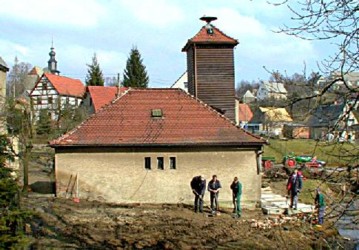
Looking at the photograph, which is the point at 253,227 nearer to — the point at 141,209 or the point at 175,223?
the point at 175,223

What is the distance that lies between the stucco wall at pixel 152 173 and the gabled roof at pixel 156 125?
17.9 inches

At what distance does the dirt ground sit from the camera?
628 inches

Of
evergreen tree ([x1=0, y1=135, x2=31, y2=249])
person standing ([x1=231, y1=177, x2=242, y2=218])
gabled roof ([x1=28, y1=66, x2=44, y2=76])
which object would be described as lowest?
person standing ([x1=231, y1=177, x2=242, y2=218])

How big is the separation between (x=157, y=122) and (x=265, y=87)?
57.2 ft

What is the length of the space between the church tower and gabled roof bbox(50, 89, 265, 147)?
209 centimetres

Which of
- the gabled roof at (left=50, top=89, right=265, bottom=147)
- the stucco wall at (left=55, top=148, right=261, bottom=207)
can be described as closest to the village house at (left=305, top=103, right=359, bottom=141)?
the gabled roof at (left=50, top=89, right=265, bottom=147)

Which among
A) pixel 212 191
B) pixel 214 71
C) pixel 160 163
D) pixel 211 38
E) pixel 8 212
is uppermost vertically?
pixel 211 38

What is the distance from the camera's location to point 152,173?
2261cm

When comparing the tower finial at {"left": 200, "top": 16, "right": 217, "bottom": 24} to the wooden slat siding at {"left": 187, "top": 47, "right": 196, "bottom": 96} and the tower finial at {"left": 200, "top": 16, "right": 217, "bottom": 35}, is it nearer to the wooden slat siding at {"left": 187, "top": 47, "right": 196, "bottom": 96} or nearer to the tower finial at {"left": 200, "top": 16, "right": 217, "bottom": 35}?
the tower finial at {"left": 200, "top": 16, "right": 217, "bottom": 35}

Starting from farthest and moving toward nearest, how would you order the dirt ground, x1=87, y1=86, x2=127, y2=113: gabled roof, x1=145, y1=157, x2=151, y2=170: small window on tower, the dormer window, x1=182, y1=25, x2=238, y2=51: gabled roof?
x1=87, y1=86, x2=127, y2=113: gabled roof < x1=182, y1=25, x2=238, y2=51: gabled roof < the dormer window < x1=145, y1=157, x2=151, y2=170: small window on tower < the dirt ground

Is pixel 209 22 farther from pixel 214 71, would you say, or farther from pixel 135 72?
pixel 135 72

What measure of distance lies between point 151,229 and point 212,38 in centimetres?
1263

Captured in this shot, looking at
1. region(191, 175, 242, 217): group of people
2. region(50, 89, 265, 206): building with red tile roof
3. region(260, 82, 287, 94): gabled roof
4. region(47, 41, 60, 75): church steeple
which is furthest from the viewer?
region(47, 41, 60, 75): church steeple

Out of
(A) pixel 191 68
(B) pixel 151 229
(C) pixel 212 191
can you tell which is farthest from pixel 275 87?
(A) pixel 191 68
